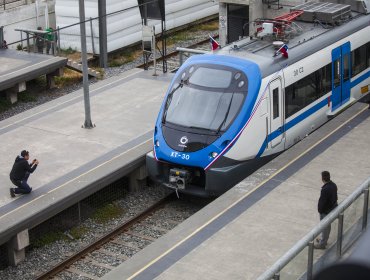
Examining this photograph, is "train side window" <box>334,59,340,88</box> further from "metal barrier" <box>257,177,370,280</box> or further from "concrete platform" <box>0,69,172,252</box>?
"metal barrier" <box>257,177,370,280</box>

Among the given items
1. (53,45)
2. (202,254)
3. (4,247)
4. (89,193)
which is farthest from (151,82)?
(202,254)

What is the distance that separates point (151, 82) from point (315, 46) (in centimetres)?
595

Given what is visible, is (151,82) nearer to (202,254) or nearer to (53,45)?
(53,45)

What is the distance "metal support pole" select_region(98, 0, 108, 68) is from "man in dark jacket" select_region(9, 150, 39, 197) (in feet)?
36.7

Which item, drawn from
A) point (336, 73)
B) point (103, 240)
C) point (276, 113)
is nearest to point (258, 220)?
point (103, 240)

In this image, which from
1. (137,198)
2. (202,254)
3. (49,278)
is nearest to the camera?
(202,254)

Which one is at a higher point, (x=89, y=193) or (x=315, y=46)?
(x=315, y=46)

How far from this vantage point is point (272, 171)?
14031 mm

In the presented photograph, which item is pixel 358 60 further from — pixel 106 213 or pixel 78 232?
pixel 78 232

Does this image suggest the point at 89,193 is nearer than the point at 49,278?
No

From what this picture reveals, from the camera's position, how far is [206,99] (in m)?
14.3

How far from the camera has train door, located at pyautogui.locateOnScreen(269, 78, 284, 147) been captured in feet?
47.9

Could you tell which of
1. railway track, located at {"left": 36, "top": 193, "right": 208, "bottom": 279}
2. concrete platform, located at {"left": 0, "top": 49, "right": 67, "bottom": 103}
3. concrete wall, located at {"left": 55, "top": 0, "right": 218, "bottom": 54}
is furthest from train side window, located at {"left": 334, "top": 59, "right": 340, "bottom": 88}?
concrete wall, located at {"left": 55, "top": 0, "right": 218, "bottom": 54}

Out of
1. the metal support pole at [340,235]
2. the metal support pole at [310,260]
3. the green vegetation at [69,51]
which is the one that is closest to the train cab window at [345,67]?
the metal support pole at [340,235]
